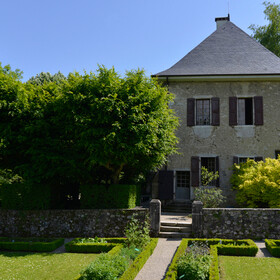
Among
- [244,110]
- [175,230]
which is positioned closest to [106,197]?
[175,230]

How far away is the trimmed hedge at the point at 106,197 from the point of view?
37.5ft

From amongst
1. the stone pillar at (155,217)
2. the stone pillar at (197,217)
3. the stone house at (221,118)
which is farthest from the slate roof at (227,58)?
the stone pillar at (155,217)

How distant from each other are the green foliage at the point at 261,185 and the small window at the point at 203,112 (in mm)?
3425

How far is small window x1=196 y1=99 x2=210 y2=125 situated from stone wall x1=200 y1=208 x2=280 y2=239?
6.03 metres

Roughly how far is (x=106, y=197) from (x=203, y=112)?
725 cm

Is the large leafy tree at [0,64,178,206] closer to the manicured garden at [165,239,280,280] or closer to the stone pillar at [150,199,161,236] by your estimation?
the stone pillar at [150,199,161,236]

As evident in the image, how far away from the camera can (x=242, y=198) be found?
493 inches

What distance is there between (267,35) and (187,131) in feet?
48.7

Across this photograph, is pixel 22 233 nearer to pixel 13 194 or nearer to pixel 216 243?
pixel 13 194

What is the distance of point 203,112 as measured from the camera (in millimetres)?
15172

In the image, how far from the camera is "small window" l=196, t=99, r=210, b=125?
49.5 ft

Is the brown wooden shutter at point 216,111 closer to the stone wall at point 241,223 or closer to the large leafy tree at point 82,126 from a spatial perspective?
the large leafy tree at point 82,126

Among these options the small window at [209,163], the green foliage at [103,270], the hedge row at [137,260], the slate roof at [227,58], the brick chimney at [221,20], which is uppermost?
the brick chimney at [221,20]

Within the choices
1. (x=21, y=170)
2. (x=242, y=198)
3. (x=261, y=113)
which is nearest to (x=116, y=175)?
(x=21, y=170)
